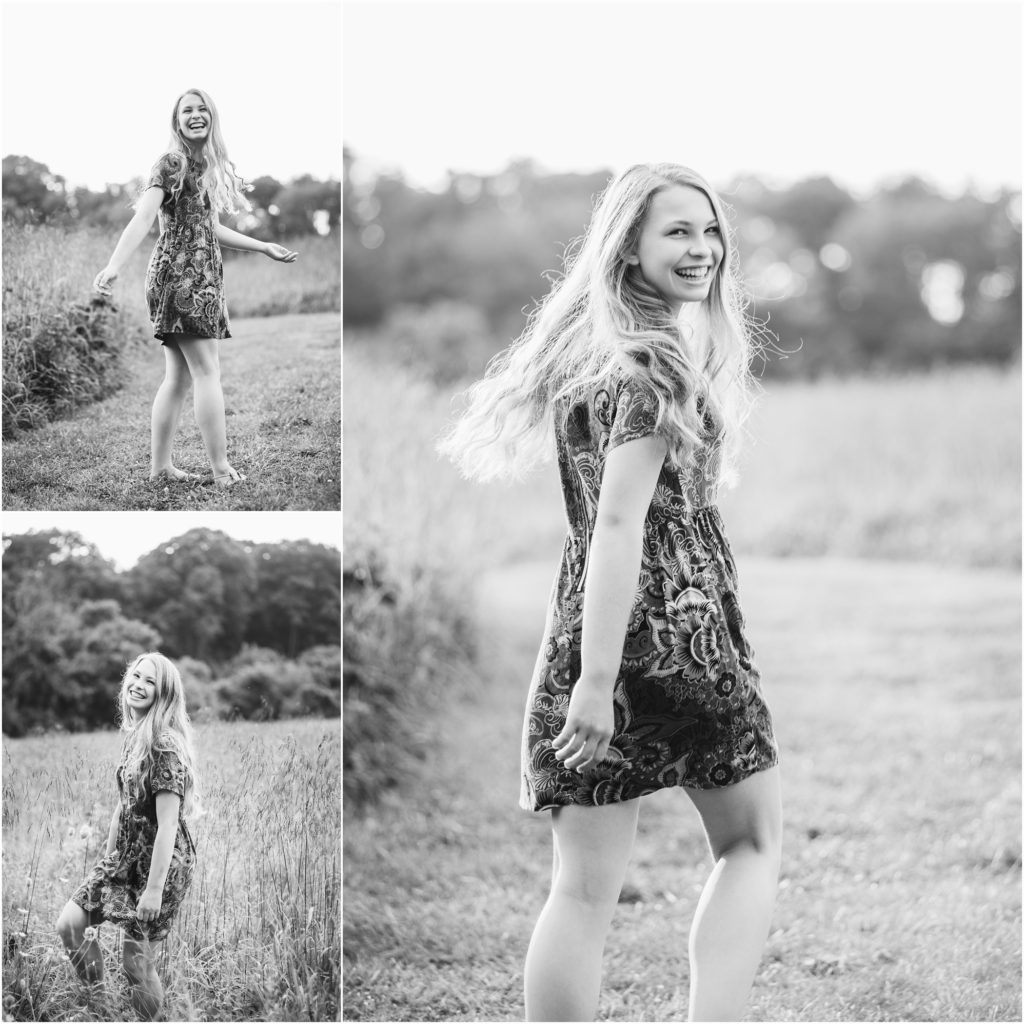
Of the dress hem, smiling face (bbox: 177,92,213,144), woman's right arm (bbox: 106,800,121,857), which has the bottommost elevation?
woman's right arm (bbox: 106,800,121,857)

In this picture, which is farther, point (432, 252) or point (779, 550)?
point (432, 252)

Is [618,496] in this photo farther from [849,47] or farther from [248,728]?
[849,47]

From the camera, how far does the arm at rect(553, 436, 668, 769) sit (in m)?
1.76

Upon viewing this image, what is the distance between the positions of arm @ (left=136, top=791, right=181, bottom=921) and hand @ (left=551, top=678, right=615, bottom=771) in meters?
0.90

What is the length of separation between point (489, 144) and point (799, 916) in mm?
9490

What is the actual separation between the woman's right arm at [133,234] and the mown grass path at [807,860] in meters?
1.59

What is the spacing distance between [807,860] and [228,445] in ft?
6.63

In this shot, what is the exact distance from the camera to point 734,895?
6.11 feet

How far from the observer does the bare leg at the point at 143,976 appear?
2268 millimetres

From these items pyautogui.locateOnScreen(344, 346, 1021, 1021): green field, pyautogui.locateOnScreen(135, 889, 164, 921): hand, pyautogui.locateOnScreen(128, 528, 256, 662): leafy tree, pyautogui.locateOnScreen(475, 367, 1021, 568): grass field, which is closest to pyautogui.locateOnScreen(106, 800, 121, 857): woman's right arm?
pyautogui.locateOnScreen(135, 889, 164, 921): hand

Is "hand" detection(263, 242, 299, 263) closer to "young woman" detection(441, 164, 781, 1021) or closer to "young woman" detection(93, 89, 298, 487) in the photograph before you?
"young woman" detection(93, 89, 298, 487)

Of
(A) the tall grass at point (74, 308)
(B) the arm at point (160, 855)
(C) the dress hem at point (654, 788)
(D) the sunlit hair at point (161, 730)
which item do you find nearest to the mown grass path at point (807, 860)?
(B) the arm at point (160, 855)

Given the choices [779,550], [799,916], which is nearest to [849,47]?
[779,550]

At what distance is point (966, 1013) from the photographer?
8.19 feet
